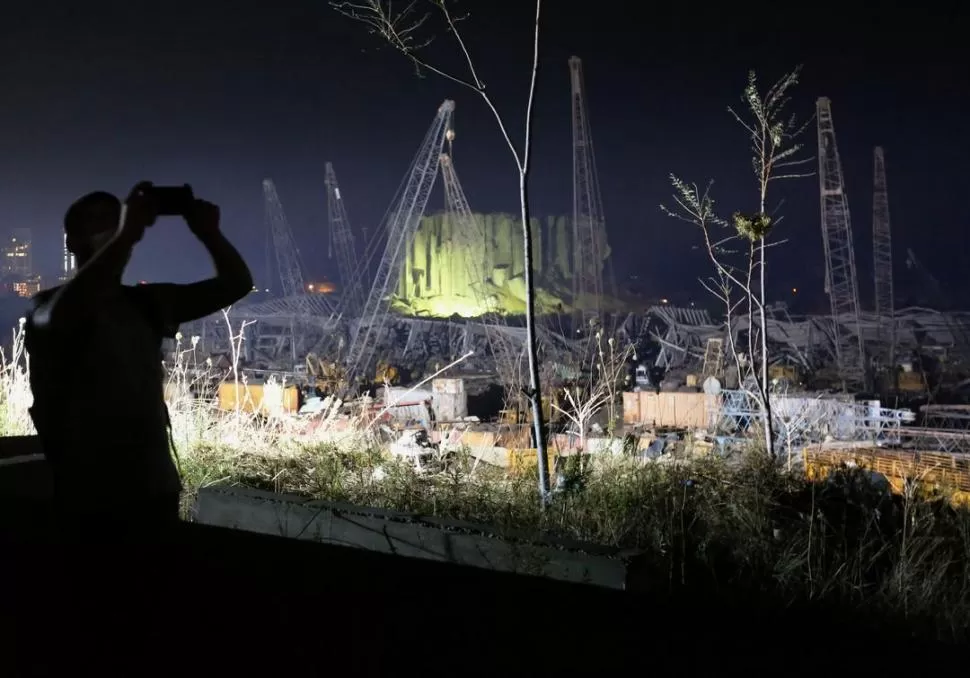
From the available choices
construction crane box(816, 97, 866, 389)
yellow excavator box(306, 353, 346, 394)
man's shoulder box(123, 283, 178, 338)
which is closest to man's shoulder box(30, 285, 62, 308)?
man's shoulder box(123, 283, 178, 338)

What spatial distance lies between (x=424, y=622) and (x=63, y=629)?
48.3 inches

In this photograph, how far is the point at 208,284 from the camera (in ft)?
7.39

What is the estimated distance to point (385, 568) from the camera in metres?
3.52

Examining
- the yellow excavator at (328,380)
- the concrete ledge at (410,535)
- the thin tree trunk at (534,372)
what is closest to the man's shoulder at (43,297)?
the concrete ledge at (410,535)

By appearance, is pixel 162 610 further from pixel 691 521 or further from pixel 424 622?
pixel 691 521

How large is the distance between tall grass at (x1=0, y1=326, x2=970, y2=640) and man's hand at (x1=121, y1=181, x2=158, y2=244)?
7.81ft

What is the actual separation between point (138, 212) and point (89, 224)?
9.1 inches

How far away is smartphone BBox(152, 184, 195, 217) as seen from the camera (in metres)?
2.06

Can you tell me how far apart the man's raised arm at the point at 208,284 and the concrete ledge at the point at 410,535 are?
1908mm

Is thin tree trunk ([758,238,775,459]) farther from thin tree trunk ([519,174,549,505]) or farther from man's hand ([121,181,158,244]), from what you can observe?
man's hand ([121,181,158,244])

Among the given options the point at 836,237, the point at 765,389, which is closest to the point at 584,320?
the point at 836,237

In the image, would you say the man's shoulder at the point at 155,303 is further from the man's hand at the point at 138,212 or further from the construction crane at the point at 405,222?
the construction crane at the point at 405,222

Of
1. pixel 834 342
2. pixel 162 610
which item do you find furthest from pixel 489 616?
pixel 834 342

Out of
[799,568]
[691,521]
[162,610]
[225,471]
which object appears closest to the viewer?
[162,610]
